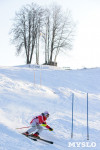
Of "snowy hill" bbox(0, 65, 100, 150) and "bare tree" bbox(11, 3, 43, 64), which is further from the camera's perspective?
"bare tree" bbox(11, 3, 43, 64)

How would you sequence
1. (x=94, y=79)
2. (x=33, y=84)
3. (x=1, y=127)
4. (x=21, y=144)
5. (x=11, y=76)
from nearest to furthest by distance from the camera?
(x=21, y=144) < (x=1, y=127) < (x=33, y=84) < (x=11, y=76) < (x=94, y=79)

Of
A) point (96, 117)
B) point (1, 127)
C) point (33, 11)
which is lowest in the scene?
point (96, 117)

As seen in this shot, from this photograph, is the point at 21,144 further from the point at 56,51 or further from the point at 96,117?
the point at 56,51

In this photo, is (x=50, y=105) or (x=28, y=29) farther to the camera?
(x=28, y=29)

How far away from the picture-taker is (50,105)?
16.9 metres

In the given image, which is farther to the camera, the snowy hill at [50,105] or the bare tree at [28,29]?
the bare tree at [28,29]

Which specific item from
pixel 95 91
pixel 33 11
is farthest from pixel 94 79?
pixel 33 11

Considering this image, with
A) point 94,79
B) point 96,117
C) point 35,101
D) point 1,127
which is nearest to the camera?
point 1,127

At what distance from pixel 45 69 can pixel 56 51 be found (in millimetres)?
6771

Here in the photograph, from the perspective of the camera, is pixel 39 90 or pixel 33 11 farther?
pixel 33 11

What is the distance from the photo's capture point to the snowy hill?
34.4 feet

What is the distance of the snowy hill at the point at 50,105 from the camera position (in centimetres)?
1048

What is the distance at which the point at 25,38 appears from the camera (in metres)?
33.3

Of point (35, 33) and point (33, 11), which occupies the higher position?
point (33, 11)
